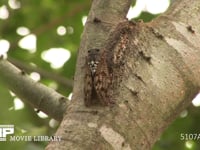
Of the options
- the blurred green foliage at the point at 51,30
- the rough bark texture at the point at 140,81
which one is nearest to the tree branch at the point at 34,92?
the rough bark texture at the point at 140,81

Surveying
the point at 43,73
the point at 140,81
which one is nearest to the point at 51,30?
the point at 43,73

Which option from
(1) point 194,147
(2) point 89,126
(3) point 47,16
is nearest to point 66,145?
(2) point 89,126

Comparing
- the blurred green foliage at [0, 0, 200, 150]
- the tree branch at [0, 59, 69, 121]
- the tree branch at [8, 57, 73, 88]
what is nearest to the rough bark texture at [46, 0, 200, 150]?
the tree branch at [0, 59, 69, 121]

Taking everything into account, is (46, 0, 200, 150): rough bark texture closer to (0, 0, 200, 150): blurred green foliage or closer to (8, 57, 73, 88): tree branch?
(8, 57, 73, 88): tree branch

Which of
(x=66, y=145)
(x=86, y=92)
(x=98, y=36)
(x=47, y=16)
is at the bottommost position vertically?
(x=66, y=145)

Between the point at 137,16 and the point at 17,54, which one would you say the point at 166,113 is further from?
the point at 17,54

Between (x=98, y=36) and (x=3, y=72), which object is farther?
(x=3, y=72)

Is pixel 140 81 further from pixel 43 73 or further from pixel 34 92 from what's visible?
pixel 43 73
